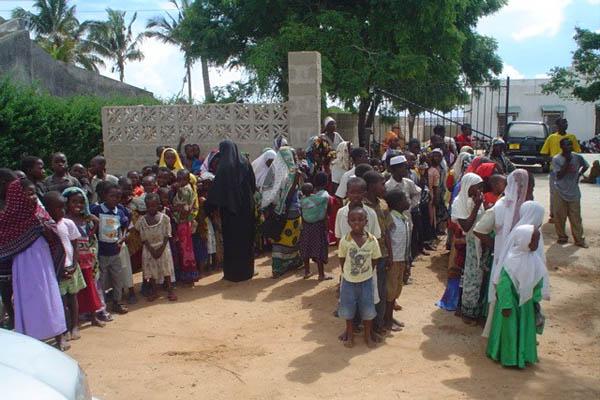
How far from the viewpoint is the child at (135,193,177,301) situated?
20.6 ft

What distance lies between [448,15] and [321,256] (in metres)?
10.6

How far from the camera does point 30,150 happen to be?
482 inches

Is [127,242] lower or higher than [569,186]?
lower

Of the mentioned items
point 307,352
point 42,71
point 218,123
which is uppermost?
point 42,71

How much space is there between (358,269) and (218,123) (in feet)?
20.7

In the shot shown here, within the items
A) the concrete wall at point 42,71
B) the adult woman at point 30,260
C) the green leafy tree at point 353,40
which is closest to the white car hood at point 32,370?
the adult woman at point 30,260

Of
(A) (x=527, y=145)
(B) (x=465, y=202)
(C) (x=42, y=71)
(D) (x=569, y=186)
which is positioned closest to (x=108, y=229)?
(B) (x=465, y=202)

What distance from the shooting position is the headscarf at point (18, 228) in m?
4.62

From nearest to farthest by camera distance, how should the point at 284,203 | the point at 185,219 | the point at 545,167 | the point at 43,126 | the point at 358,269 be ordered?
the point at 358,269, the point at 185,219, the point at 284,203, the point at 43,126, the point at 545,167

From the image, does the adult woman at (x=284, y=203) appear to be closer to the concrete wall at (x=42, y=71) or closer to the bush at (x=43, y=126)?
the bush at (x=43, y=126)

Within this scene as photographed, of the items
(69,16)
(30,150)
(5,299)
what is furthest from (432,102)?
(69,16)

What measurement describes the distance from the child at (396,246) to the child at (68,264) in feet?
9.47

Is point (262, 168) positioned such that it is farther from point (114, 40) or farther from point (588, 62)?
point (114, 40)

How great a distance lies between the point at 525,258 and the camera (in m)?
4.41
